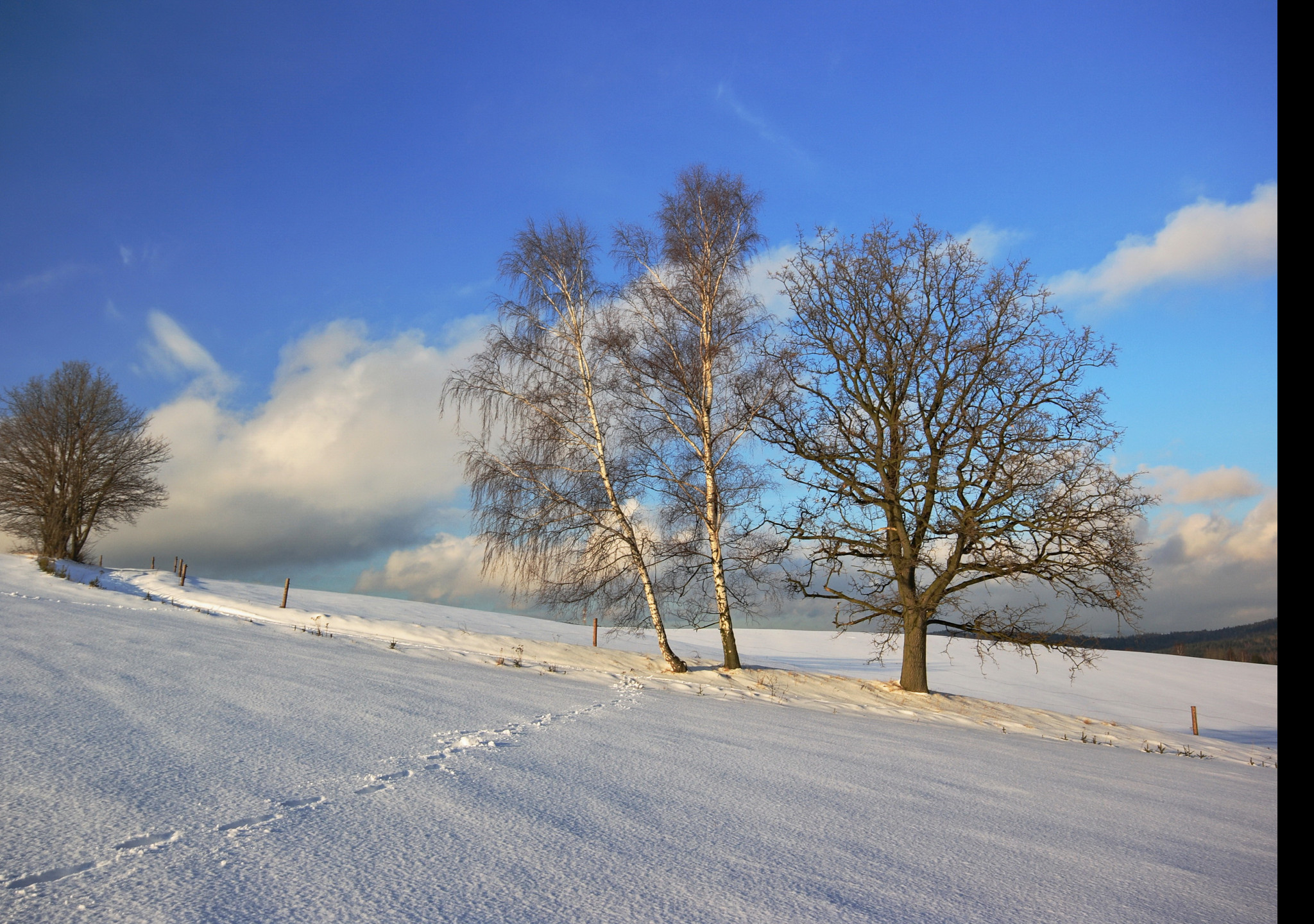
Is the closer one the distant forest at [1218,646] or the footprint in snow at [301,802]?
the footprint in snow at [301,802]

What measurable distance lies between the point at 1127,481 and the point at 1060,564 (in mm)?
1814

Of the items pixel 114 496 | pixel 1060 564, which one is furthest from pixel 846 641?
pixel 114 496

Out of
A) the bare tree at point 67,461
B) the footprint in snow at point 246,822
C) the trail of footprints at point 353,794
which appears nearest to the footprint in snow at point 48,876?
the trail of footprints at point 353,794

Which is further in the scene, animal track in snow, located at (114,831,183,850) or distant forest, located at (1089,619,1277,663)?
distant forest, located at (1089,619,1277,663)

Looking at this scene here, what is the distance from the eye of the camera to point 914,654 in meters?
14.1

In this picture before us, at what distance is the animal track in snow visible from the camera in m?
2.94

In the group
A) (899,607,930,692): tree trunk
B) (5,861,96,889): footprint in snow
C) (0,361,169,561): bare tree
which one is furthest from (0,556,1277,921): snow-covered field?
(0,361,169,561): bare tree

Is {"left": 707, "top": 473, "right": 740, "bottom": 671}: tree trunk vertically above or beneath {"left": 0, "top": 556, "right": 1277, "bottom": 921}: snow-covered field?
above

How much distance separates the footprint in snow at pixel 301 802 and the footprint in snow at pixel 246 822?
0.47ft

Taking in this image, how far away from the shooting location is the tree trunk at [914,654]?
1361 cm

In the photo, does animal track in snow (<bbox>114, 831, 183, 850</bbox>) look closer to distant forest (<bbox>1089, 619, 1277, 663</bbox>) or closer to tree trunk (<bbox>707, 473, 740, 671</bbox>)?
tree trunk (<bbox>707, 473, 740, 671</bbox>)

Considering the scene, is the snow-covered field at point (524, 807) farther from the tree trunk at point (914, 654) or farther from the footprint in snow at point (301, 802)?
the tree trunk at point (914, 654)
